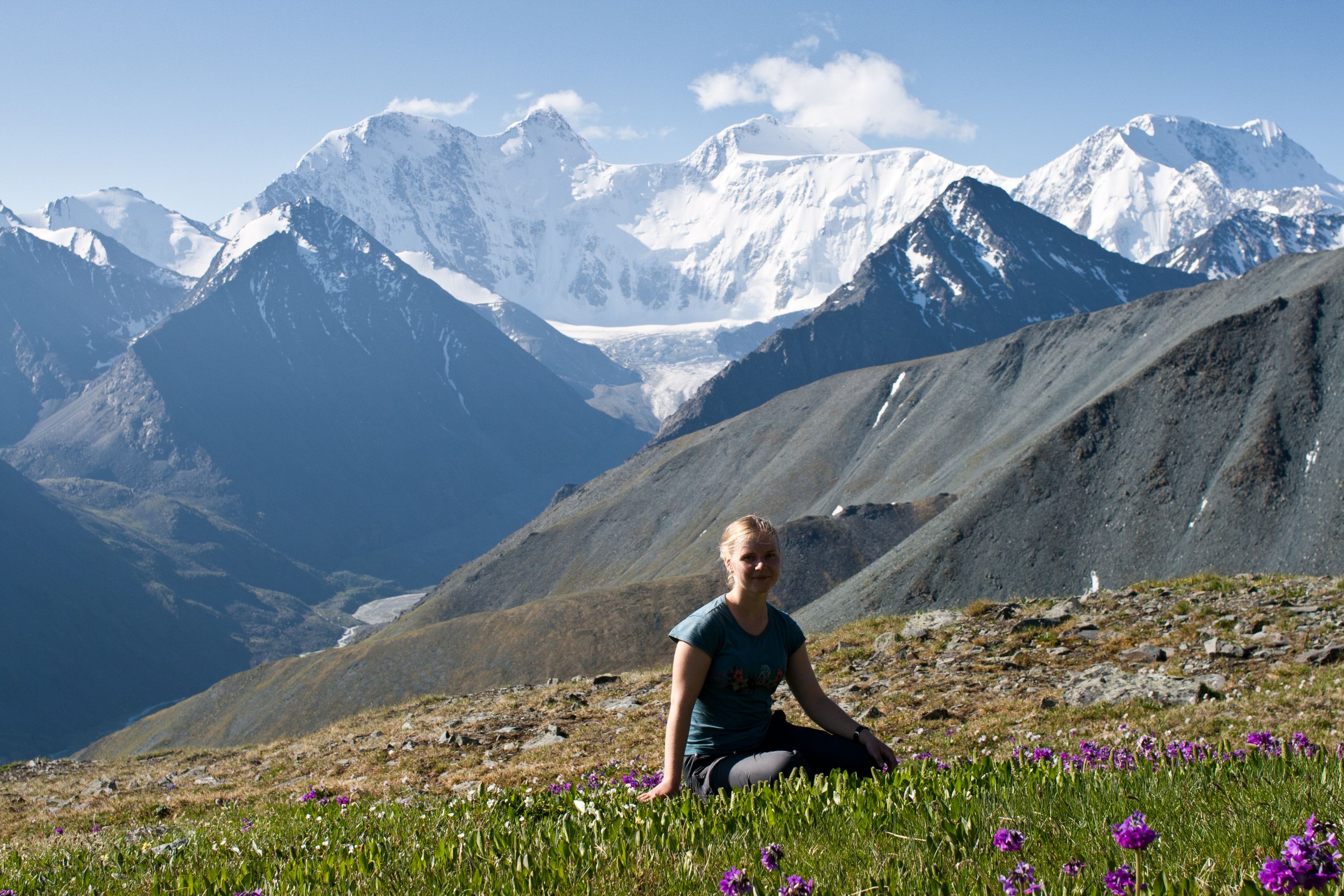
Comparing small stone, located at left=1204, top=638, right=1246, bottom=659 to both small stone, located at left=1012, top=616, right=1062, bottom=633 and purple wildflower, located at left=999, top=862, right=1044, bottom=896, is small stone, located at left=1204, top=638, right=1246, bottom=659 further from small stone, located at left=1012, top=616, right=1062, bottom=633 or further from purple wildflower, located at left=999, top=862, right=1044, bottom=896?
purple wildflower, located at left=999, top=862, right=1044, bottom=896

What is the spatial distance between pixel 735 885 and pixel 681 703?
3085 millimetres

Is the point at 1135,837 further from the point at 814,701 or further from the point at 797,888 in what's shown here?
the point at 814,701

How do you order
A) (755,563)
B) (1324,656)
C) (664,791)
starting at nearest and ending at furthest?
(664,791) < (755,563) < (1324,656)

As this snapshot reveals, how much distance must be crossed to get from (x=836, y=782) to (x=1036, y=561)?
79.7m

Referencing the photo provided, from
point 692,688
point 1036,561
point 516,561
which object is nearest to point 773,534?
point 692,688

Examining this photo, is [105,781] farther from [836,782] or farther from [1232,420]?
[1232,420]

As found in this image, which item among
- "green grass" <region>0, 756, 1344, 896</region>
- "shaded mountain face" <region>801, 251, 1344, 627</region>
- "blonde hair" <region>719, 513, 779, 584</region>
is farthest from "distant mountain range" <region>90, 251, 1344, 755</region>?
"green grass" <region>0, 756, 1344, 896</region>

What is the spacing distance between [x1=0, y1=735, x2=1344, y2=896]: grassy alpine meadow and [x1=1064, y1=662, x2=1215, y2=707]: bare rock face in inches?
217

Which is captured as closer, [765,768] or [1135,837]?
[1135,837]

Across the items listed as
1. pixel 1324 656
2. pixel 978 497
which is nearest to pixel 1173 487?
pixel 978 497

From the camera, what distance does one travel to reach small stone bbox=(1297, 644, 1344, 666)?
47.4 feet

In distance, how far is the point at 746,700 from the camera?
815cm

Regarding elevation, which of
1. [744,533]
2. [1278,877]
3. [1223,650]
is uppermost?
[744,533]

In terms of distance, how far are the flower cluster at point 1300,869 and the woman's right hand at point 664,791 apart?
450 cm
